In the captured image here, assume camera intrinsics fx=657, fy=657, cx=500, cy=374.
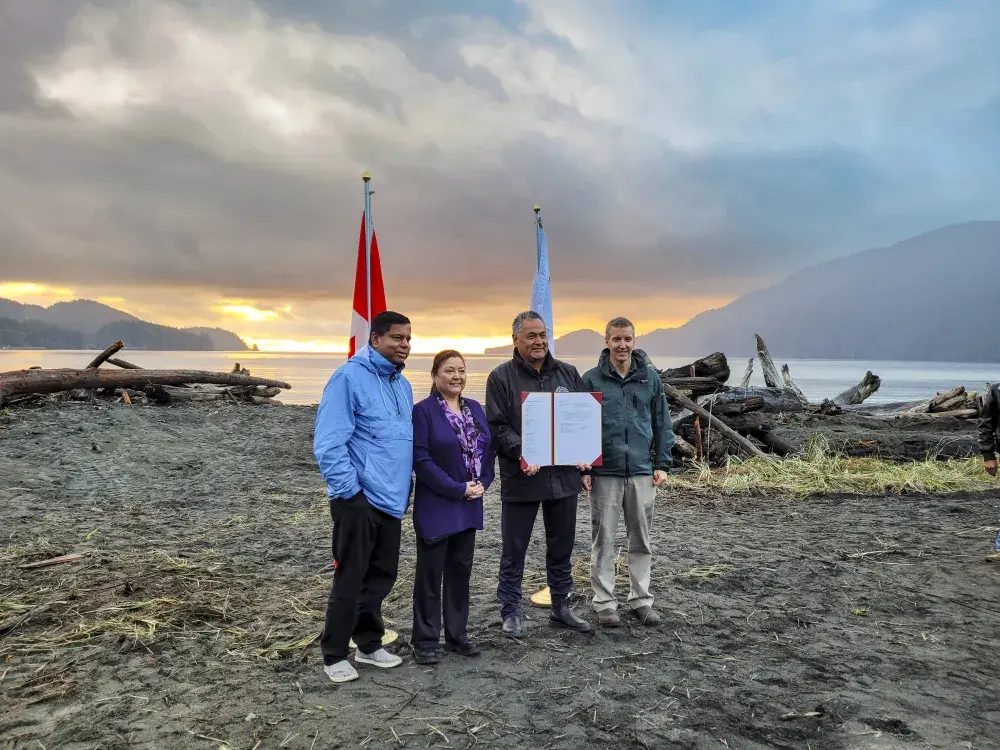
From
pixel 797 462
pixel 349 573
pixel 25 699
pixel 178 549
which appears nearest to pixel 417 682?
pixel 349 573

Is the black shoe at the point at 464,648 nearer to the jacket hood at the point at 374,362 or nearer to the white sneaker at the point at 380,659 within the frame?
the white sneaker at the point at 380,659

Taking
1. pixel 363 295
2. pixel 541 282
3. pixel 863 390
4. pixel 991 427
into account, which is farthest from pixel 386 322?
pixel 863 390

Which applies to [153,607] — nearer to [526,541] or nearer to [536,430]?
[526,541]

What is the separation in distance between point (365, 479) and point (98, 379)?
12517 mm

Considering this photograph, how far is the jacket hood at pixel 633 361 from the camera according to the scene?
4539mm

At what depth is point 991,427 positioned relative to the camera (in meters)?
5.96

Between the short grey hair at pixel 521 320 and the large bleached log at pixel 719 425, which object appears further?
the large bleached log at pixel 719 425

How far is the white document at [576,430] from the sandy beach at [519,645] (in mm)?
1197

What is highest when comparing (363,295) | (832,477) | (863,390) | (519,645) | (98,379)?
(363,295)

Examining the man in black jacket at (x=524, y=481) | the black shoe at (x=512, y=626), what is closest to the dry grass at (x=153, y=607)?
the black shoe at (x=512, y=626)

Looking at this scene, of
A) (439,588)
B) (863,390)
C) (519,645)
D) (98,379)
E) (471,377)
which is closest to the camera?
(439,588)

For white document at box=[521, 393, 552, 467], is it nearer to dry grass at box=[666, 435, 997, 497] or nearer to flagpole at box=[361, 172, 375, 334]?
flagpole at box=[361, 172, 375, 334]

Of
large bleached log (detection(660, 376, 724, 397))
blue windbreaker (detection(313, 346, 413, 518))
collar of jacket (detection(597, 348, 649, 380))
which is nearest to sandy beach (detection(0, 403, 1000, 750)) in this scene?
blue windbreaker (detection(313, 346, 413, 518))

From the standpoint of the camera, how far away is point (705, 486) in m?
9.91
